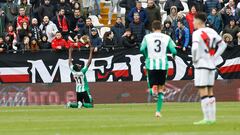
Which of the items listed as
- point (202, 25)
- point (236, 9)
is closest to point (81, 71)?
point (236, 9)

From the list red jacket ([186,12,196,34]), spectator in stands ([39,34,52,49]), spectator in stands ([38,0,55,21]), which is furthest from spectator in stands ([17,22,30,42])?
red jacket ([186,12,196,34])

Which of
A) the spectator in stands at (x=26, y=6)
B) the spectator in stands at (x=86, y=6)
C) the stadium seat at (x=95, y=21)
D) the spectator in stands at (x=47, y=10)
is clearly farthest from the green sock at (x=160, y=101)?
the stadium seat at (x=95, y=21)

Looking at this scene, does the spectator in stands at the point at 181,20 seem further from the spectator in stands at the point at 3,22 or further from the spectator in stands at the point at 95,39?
the spectator in stands at the point at 3,22

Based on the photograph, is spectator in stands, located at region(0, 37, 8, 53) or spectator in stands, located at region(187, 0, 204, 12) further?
spectator in stands, located at region(187, 0, 204, 12)

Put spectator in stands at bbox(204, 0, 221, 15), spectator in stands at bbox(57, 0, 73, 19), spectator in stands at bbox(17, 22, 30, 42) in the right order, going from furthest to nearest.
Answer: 1. spectator in stands at bbox(204, 0, 221, 15)
2. spectator in stands at bbox(57, 0, 73, 19)
3. spectator in stands at bbox(17, 22, 30, 42)

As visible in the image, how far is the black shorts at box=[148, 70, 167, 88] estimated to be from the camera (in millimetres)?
20828

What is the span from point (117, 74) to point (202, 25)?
14.1m

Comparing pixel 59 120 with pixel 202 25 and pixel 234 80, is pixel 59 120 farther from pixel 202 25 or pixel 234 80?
pixel 234 80

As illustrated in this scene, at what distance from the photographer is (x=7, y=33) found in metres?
33.1

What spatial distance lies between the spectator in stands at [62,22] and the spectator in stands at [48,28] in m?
0.31

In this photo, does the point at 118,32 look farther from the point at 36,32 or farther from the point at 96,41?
the point at 36,32

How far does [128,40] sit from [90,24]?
2079 millimetres

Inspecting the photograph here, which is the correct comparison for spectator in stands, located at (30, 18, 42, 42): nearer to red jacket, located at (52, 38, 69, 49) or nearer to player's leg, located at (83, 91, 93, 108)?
red jacket, located at (52, 38, 69, 49)

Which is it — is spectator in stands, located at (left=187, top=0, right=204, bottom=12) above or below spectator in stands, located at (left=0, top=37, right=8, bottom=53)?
above
